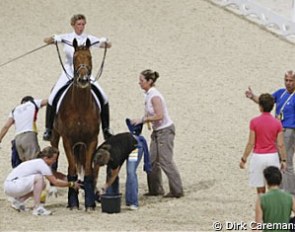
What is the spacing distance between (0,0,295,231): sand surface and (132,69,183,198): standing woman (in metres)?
0.26

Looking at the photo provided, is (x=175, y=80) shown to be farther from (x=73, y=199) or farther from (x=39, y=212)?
(x=39, y=212)

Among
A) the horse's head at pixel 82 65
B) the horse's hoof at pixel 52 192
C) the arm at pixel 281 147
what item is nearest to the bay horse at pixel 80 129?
the horse's head at pixel 82 65

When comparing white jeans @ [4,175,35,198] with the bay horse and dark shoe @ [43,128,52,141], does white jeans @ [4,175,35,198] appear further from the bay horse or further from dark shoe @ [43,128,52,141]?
dark shoe @ [43,128,52,141]

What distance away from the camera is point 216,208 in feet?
46.6

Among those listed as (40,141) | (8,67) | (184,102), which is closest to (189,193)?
(40,141)

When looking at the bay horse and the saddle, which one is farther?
the saddle

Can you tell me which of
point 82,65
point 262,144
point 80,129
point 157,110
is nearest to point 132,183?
point 80,129

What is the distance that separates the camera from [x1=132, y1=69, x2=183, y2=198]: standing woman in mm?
14570

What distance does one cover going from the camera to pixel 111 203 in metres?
13.7

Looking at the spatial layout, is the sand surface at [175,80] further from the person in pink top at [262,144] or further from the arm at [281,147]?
the arm at [281,147]

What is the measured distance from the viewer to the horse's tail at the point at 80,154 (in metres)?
14.2

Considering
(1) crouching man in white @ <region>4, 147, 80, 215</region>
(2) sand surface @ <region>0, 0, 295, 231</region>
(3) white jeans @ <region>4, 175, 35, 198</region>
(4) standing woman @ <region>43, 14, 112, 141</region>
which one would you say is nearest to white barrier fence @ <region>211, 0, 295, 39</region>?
(2) sand surface @ <region>0, 0, 295, 231</region>

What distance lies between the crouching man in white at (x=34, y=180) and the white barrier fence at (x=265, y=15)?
1294 centimetres

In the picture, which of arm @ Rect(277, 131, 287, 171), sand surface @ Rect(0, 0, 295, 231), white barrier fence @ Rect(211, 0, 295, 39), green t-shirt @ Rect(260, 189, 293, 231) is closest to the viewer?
green t-shirt @ Rect(260, 189, 293, 231)
